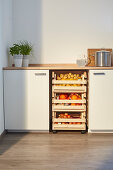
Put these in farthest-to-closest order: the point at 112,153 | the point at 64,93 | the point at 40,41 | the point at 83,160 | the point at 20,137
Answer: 1. the point at 40,41
2. the point at 64,93
3. the point at 20,137
4. the point at 112,153
5. the point at 83,160

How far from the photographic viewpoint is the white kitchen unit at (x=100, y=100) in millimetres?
2777

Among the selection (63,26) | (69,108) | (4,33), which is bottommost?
(69,108)

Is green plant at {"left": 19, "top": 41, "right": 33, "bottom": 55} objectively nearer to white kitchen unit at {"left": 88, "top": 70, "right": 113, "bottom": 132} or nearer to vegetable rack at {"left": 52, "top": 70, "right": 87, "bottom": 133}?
vegetable rack at {"left": 52, "top": 70, "right": 87, "bottom": 133}

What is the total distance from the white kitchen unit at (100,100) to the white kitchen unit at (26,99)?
Answer: 56cm

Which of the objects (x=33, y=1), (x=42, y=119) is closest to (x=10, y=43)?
(x=33, y=1)

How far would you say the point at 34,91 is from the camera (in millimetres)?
2838

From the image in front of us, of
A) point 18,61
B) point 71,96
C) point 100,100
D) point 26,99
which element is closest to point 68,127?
point 71,96

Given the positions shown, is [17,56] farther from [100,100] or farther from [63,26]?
[100,100]

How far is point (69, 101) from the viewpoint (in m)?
2.89

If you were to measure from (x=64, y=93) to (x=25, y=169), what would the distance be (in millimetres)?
1381

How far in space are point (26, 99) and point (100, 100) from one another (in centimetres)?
92

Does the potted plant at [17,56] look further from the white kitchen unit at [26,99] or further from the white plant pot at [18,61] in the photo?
the white kitchen unit at [26,99]

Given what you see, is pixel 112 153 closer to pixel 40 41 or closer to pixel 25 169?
pixel 25 169

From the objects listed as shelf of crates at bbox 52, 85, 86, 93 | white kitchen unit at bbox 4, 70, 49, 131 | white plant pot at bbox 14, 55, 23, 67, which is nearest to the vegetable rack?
shelf of crates at bbox 52, 85, 86, 93
